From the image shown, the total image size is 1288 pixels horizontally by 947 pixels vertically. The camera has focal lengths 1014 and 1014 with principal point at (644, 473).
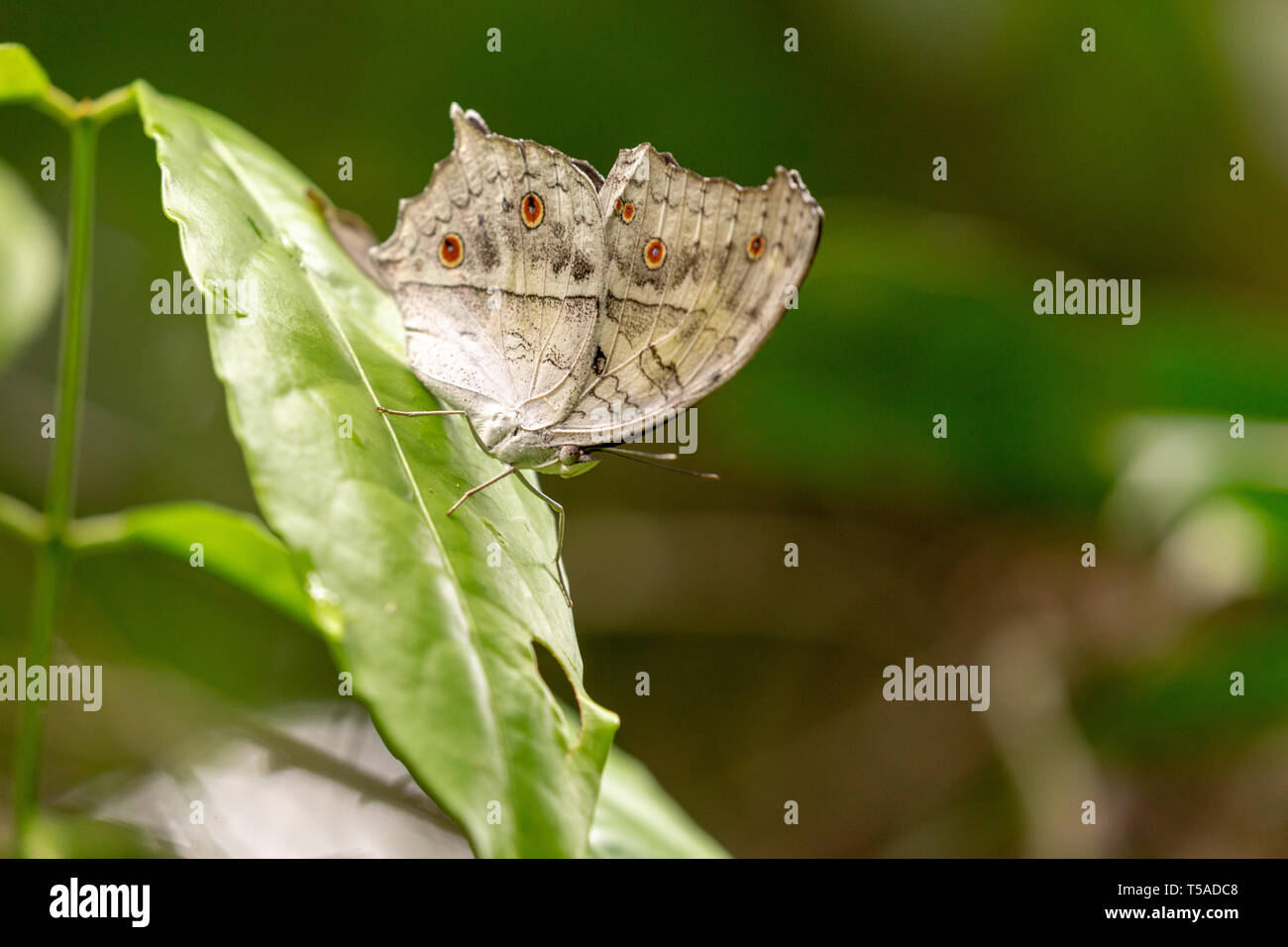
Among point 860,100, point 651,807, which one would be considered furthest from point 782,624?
point 860,100

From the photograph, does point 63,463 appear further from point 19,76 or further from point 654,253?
point 654,253

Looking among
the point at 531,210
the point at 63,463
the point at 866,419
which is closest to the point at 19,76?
the point at 63,463

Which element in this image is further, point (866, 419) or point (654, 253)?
point (866, 419)

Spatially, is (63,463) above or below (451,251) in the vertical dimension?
below

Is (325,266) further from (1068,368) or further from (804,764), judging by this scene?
(804,764)

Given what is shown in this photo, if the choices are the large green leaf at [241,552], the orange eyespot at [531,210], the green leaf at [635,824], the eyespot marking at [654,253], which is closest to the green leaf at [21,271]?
the large green leaf at [241,552]
